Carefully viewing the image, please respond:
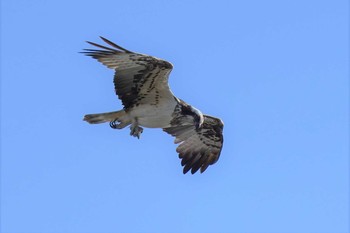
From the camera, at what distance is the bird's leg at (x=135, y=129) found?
687 inches

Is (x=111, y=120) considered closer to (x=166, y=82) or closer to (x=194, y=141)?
(x=166, y=82)

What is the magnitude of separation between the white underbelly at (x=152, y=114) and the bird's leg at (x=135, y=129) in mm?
70

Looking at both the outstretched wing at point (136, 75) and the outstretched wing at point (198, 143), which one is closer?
the outstretched wing at point (136, 75)

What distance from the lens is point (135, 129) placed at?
57.4 feet

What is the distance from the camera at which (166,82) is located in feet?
56.1

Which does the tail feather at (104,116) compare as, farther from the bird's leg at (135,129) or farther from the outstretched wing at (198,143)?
the outstretched wing at (198,143)

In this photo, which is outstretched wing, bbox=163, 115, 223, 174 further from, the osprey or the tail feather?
the tail feather

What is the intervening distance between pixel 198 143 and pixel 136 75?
119 inches

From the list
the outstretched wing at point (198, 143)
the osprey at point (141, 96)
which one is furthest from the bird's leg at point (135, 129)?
the outstretched wing at point (198, 143)

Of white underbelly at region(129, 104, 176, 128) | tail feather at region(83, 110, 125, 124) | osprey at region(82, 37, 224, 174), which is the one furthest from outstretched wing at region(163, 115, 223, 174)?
tail feather at region(83, 110, 125, 124)

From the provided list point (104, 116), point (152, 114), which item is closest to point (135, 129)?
point (152, 114)

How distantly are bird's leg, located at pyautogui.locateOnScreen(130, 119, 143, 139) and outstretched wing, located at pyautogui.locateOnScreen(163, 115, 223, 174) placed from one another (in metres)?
1.88

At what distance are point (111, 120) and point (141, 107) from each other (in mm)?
594

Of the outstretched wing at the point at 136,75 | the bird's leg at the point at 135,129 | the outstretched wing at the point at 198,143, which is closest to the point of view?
the outstretched wing at the point at 136,75
